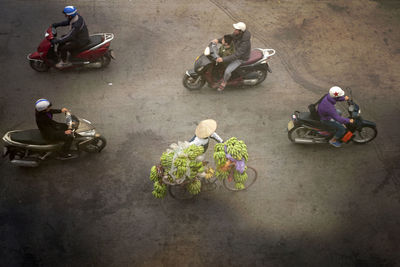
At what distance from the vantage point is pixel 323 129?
6.82 meters

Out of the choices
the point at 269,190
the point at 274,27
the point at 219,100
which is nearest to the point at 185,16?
the point at 274,27

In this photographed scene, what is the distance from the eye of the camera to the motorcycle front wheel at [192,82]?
8.20m

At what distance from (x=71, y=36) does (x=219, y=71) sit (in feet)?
13.7

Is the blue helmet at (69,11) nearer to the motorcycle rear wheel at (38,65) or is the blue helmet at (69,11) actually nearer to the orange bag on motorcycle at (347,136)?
the motorcycle rear wheel at (38,65)

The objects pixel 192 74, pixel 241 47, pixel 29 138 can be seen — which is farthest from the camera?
pixel 192 74

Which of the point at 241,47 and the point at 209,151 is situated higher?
the point at 241,47

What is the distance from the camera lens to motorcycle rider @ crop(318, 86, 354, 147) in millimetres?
6062

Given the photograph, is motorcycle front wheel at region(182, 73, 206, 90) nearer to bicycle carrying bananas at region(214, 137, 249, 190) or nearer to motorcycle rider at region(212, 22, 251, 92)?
motorcycle rider at region(212, 22, 251, 92)

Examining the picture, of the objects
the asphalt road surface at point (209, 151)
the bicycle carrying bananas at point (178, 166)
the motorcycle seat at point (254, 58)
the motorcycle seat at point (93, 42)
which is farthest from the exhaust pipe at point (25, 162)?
the motorcycle seat at point (254, 58)

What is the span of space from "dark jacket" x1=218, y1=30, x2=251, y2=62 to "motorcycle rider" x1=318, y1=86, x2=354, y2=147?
239 centimetres

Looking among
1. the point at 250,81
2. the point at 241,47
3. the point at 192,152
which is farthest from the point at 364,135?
the point at 192,152

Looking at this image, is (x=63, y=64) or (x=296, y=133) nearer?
Result: (x=296, y=133)

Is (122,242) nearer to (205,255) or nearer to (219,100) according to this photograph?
(205,255)

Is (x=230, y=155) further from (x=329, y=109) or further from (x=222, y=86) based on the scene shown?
(x=222, y=86)
